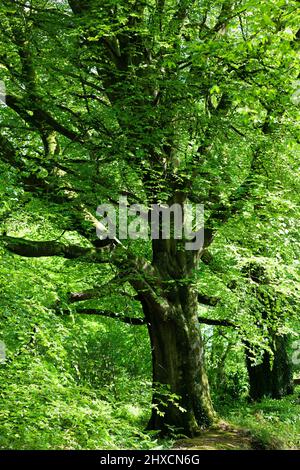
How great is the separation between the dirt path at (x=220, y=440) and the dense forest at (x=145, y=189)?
0.16ft

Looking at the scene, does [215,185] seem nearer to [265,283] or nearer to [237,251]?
[237,251]

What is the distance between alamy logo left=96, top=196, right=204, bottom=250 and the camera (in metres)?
9.88

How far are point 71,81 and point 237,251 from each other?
14.3 ft

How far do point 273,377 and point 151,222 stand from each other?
764 cm

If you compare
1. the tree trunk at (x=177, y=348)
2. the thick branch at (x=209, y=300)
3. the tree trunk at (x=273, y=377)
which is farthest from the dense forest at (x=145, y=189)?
the tree trunk at (x=273, y=377)

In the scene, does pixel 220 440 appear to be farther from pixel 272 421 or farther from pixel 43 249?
pixel 43 249

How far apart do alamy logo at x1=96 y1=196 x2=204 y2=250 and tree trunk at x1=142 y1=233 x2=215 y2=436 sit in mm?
357

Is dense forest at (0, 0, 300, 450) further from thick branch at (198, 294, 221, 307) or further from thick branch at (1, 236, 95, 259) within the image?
thick branch at (198, 294, 221, 307)

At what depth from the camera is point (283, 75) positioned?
8.48m

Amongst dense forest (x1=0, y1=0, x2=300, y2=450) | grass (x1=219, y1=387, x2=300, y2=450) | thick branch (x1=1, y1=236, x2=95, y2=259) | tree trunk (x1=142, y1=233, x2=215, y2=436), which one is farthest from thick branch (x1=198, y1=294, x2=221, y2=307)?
thick branch (x1=1, y1=236, x2=95, y2=259)

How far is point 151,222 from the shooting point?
10570mm

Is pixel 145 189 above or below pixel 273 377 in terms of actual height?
above

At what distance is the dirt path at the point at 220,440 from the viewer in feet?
29.8

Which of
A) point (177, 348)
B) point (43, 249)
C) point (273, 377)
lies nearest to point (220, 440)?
point (177, 348)
